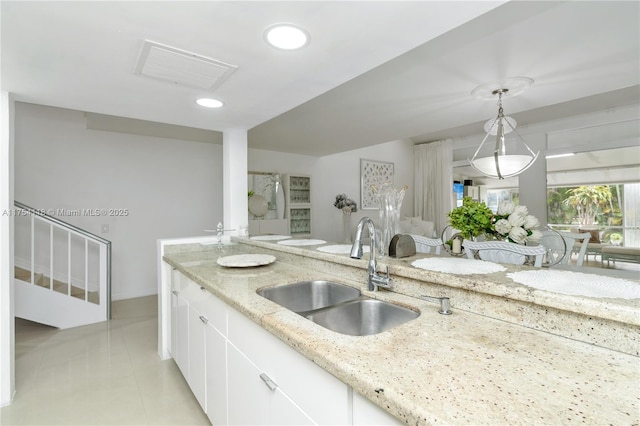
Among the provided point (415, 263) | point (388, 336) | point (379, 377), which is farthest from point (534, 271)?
point (379, 377)

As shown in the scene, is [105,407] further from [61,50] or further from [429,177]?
[429,177]

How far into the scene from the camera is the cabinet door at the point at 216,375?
1379 mm

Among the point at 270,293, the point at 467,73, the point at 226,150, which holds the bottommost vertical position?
the point at 270,293

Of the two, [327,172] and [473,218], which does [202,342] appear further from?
[327,172]

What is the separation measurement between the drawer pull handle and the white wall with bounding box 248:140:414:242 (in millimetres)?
4109

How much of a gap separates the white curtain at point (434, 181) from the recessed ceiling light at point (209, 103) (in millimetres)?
5297

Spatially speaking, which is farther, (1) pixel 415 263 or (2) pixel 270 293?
(2) pixel 270 293

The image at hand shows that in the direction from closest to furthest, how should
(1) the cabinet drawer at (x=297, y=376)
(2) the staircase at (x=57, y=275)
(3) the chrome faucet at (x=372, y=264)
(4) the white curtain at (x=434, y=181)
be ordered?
(1) the cabinet drawer at (x=297, y=376), (3) the chrome faucet at (x=372, y=264), (2) the staircase at (x=57, y=275), (4) the white curtain at (x=434, y=181)

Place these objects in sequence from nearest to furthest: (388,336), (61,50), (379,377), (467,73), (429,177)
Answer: (379,377) < (388,336) < (61,50) < (467,73) < (429,177)

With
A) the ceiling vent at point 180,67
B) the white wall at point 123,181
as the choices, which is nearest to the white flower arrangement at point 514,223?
the ceiling vent at point 180,67

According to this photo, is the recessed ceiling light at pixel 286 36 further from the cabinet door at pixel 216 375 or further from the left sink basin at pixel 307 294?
the cabinet door at pixel 216 375

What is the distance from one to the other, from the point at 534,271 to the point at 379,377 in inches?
34.2

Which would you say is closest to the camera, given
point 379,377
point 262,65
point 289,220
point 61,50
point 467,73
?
point 379,377

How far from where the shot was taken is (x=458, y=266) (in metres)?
1.25
